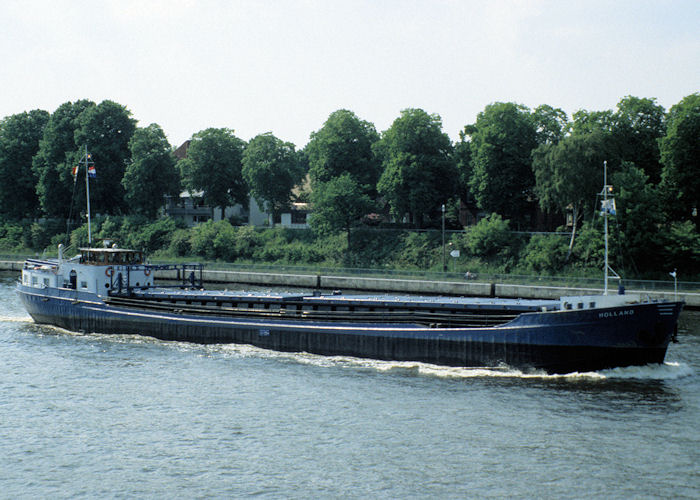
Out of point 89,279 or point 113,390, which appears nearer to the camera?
point 113,390

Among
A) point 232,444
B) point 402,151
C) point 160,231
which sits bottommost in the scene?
point 232,444

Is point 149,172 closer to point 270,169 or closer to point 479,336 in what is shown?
point 270,169

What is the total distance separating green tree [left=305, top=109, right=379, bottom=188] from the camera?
94.0 meters

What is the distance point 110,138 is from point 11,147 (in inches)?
968

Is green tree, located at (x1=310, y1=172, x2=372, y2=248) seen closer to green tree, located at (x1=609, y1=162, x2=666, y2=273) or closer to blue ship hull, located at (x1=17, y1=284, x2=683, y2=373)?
green tree, located at (x1=609, y1=162, x2=666, y2=273)

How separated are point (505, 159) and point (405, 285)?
73.7ft

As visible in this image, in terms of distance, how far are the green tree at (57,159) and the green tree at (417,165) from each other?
59.9 metres

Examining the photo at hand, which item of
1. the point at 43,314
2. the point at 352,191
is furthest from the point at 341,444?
the point at 352,191

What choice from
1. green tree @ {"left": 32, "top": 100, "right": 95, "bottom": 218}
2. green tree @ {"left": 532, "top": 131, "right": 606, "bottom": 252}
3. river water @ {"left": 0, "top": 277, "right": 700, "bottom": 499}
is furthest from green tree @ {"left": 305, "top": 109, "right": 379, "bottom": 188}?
river water @ {"left": 0, "top": 277, "right": 700, "bottom": 499}

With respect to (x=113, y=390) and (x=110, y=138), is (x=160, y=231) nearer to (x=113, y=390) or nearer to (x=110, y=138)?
(x=110, y=138)

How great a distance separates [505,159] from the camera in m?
78.9

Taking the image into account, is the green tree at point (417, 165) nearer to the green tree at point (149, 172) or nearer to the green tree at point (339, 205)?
the green tree at point (339, 205)

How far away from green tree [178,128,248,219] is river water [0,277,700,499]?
70566 millimetres

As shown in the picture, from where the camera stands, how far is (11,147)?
409 ft
